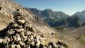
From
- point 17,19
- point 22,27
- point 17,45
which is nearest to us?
point 17,45

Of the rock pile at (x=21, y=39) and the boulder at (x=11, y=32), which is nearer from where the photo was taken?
the rock pile at (x=21, y=39)

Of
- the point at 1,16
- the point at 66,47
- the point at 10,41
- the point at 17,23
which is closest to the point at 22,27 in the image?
the point at 17,23

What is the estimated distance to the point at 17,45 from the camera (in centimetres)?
3581

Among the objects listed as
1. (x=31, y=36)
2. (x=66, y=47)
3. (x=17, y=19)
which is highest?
(x=17, y=19)

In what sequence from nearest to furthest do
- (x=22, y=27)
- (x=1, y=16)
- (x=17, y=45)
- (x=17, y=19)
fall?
(x=17, y=45)
(x=22, y=27)
(x=17, y=19)
(x=1, y=16)

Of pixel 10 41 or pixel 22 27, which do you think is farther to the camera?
pixel 22 27

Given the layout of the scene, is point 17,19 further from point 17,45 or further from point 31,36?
point 17,45

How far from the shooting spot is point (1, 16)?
252 ft

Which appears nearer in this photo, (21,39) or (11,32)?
(21,39)

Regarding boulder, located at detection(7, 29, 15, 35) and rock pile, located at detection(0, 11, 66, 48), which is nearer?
rock pile, located at detection(0, 11, 66, 48)

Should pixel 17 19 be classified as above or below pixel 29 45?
above

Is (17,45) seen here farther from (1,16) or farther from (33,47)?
(1,16)

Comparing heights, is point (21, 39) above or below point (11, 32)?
below

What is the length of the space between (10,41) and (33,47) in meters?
4.61
